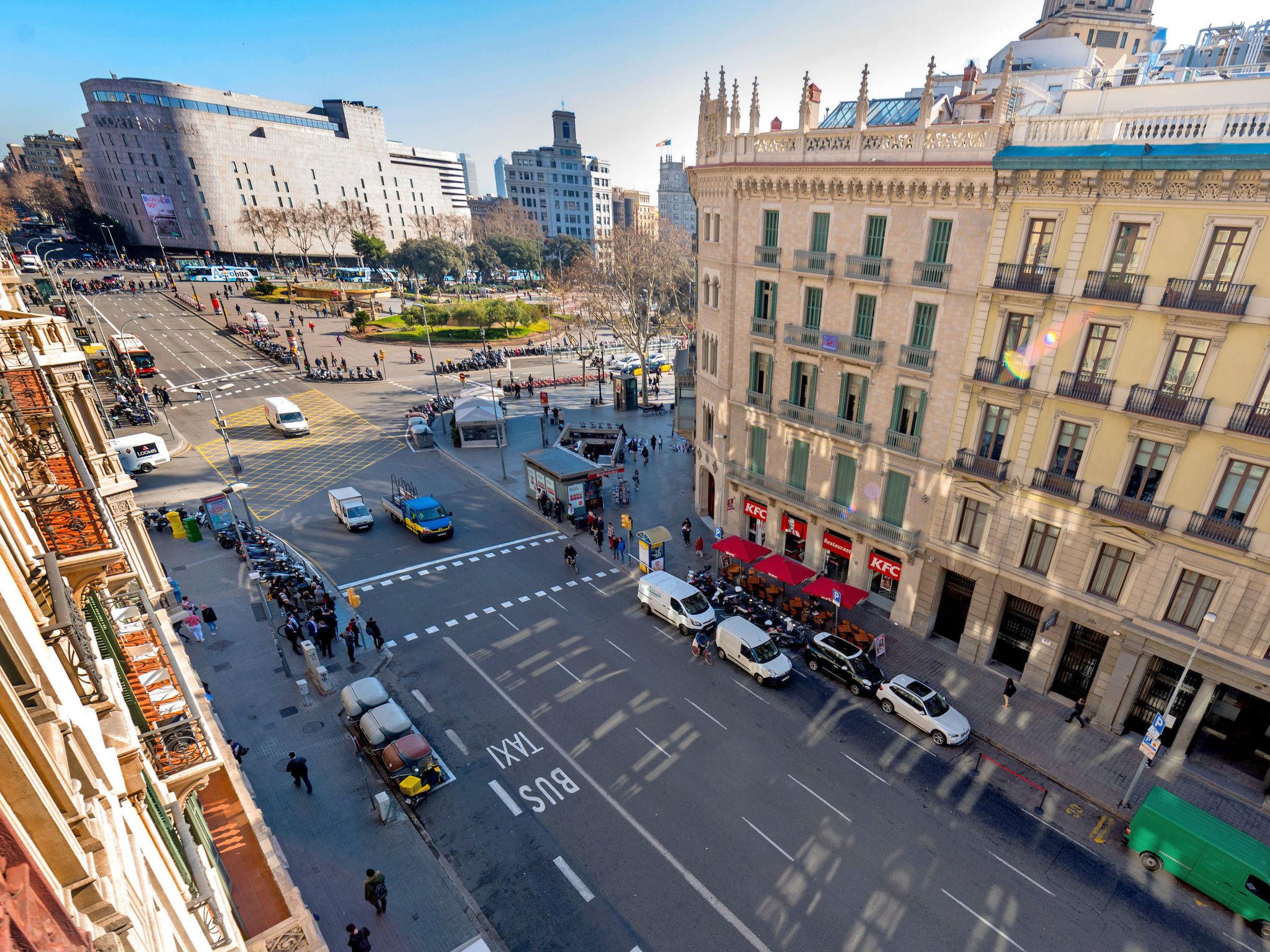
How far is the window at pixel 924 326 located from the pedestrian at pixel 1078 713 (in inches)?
565

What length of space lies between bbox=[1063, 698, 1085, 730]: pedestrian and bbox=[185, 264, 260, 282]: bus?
129444mm

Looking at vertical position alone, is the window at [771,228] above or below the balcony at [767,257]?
above

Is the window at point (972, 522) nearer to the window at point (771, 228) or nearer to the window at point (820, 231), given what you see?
the window at point (820, 231)

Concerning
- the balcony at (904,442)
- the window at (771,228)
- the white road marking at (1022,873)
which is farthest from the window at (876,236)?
the white road marking at (1022,873)

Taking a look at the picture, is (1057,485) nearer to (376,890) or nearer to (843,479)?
(843,479)

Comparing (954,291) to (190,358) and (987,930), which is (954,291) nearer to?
(987,930)

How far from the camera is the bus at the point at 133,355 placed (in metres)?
60.3

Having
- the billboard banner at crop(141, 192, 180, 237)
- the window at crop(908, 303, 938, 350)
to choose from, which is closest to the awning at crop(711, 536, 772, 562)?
the window at crop(908, 303, 938, 350)

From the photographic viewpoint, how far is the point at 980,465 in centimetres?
2364

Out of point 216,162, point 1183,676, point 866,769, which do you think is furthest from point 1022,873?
point 216,162

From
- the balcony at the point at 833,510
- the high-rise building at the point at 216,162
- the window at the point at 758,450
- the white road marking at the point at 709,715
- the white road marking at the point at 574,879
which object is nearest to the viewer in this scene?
the white road marking at the point at 574,879

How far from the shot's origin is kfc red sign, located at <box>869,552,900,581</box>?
1109 inches

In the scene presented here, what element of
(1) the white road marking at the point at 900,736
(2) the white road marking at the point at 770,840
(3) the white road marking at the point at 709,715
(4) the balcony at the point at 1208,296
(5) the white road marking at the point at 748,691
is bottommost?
(1) the white road marking at the point at 900,736

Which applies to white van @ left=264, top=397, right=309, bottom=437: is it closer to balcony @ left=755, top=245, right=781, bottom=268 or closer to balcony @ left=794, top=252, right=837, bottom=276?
balcony @ left=755, top=245, right=781, bottom=268
